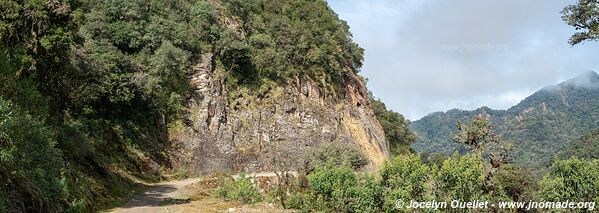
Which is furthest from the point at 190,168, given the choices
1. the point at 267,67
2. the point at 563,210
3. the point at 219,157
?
the point at 563,210

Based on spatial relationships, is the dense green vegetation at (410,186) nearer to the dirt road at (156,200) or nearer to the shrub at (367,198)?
the shrub at (367,198)

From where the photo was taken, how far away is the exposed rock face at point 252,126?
1689 inches

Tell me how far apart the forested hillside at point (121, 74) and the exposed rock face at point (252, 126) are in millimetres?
885

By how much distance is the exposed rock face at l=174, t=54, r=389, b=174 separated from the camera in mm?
42906

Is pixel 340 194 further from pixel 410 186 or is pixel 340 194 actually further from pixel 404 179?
pixel 410 186

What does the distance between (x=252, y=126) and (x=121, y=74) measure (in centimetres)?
1501

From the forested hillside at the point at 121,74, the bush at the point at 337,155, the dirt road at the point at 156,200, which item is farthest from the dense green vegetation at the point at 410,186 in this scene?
the bush at the point at 337,155

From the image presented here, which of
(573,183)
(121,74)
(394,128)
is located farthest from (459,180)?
(394,128)

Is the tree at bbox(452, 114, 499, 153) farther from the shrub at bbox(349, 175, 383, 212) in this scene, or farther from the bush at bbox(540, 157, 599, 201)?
the shrub at bbox(349, 175, 383, 212)

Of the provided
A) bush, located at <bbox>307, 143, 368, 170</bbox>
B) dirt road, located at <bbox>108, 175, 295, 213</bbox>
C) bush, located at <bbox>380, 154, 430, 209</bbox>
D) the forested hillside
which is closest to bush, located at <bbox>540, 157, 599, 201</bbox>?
bush, located at <bbox>380, 154, 430, 209</bbox>

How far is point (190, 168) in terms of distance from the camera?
132ft

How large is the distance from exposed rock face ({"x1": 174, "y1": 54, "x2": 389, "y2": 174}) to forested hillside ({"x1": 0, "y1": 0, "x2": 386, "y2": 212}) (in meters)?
0.89

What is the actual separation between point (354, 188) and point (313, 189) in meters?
2.41

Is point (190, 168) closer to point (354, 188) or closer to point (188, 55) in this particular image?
point (188, 55)
